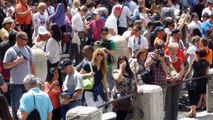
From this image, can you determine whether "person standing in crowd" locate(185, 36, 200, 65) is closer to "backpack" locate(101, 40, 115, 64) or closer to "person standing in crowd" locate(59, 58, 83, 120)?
"backpack" locate(101, 40, 115, 64)

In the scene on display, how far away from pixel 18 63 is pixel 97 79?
1439mm

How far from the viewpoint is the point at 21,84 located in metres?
12.7

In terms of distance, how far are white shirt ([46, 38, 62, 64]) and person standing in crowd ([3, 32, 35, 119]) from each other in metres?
1.66

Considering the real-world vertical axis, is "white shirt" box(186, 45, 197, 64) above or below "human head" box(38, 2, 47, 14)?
below

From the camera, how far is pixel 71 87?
11648mm

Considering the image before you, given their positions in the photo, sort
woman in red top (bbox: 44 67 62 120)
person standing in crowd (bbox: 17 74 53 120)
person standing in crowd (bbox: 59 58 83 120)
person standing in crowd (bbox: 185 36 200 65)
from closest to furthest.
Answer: person standing in crowd (bbox: 17 74 53 120) < person standing in crowd (bbox: 59 58 83 120) < woman in red top (bbox: 44 67 62 120) < person standing in crowd (bbox: 185 36 200 65)

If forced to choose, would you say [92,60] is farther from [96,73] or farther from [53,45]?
[53,45]

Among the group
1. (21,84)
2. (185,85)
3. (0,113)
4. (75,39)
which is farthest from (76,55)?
(0,113)

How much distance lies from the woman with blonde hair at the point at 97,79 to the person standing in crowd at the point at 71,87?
27.9 inches

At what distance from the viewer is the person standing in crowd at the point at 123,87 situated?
12578 mm

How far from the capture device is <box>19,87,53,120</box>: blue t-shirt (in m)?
10.2

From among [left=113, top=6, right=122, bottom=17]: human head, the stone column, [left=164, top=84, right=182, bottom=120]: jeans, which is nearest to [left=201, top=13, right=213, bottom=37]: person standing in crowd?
[left=113, top=6, right=122, bottom=17]: human head

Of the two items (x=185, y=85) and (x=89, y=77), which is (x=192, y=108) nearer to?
(x=185, y=85)

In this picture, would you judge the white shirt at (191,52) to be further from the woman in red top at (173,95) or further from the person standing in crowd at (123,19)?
the person standing in crowd at (123,19)
